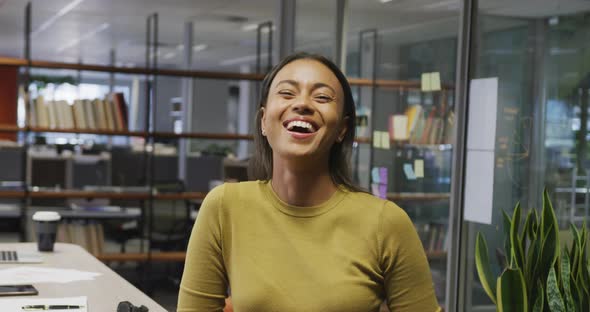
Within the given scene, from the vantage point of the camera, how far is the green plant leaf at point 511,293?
286cm

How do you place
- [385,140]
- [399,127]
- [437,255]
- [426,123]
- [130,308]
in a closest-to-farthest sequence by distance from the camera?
1. [130,308]
2. [437,255]
3. [426,123]
4. [399,127]
5. [385,140]

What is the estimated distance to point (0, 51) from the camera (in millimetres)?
15445

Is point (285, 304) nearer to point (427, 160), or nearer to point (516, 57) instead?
point (516, 57)

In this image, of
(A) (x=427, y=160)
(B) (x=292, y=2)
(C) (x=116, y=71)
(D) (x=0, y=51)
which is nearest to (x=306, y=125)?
(A) (x=427, y=160)

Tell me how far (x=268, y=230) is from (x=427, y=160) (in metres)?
2.76

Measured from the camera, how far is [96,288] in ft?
8.43

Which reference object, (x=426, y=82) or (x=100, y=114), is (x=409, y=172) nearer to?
(x=426, y=82)

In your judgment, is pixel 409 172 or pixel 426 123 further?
pixel 409 172

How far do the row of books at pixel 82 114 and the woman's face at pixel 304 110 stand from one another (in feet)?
14.9

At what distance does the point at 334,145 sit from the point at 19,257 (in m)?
2.03

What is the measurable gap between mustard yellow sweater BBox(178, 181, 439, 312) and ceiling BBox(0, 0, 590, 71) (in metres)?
2.08

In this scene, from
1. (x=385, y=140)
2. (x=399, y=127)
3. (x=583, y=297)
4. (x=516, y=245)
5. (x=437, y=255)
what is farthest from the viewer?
(x=385, y=140)

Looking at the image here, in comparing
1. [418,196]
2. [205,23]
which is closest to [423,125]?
[418,196]

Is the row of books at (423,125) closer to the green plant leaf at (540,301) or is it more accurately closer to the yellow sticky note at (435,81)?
the yellow sticky note at (435,81)
